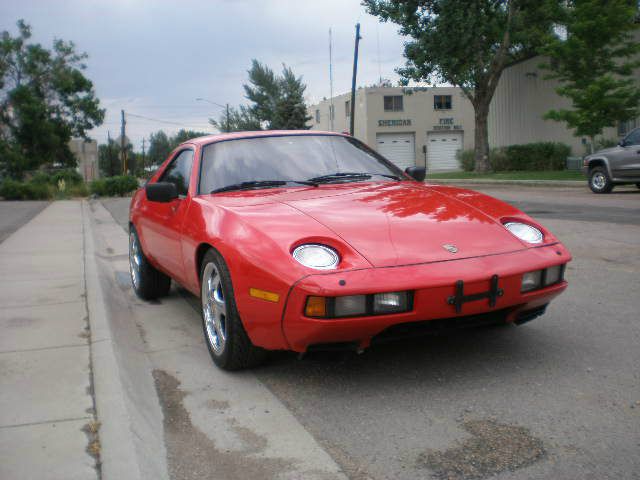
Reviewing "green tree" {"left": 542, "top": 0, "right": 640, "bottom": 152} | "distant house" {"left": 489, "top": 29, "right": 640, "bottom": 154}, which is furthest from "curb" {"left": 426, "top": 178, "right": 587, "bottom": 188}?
"distant house" {"left": 489, "top": 29, "right": 640, "bottom": 154}

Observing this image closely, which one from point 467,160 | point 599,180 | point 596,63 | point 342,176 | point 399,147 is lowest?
point 599,180

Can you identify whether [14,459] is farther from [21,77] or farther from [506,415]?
[21,77]

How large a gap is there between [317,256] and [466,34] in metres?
26.4

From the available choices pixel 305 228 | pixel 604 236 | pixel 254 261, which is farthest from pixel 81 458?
pixel 604 236

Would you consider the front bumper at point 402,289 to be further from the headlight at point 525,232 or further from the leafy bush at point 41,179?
the leafy bush at point 41,179

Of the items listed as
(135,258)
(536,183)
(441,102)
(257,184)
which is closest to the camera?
(257,184)

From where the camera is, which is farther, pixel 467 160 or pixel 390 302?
pixel 467 160

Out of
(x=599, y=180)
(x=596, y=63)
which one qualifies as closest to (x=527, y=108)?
(x=596, y=63)

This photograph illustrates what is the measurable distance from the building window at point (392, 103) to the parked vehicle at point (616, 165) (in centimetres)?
3836

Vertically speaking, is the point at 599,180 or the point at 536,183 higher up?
the point at 599,180

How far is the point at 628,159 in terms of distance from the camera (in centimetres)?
1573

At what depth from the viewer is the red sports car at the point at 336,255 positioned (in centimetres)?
322

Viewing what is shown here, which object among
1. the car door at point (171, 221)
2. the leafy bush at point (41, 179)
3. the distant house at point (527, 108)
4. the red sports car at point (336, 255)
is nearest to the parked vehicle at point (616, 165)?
the red sports car at point (336, 255)

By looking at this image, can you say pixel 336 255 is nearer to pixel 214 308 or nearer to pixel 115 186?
pixel 214 308
